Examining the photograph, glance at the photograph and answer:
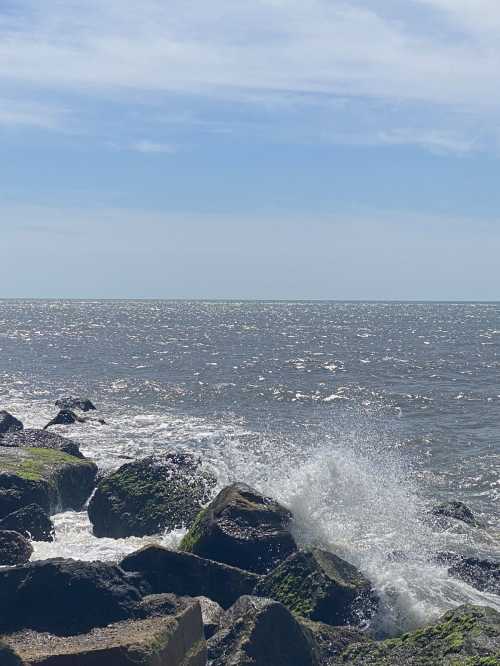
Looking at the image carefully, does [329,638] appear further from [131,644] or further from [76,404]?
[76,404]

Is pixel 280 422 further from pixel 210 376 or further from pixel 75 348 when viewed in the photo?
pixel 75 348

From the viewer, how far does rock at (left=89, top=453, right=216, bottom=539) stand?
1876 cm

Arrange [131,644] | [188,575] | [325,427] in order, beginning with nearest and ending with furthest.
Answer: [131,644]
[188,575]
[325,427]

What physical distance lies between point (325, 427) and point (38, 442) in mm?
15052

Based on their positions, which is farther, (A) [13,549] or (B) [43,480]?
(B) [43,480]

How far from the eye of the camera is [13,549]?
1476 centimetres

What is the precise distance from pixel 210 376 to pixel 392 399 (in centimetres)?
Result: 1424

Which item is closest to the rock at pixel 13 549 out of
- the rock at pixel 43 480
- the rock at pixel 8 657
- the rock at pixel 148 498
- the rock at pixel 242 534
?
the rock at pixel 242 534

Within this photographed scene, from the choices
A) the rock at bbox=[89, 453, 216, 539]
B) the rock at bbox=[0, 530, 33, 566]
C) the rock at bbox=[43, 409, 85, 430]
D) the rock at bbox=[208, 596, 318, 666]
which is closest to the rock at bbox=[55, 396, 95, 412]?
the rock at bbox=[43, 409, 85, 430]

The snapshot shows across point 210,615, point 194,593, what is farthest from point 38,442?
point 210,615

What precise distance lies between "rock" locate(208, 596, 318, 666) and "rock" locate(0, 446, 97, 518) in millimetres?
8542

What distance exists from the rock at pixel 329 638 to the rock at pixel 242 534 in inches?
107

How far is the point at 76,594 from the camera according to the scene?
444 inches

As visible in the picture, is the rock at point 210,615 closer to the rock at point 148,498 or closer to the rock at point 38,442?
the rock at point 148,498
